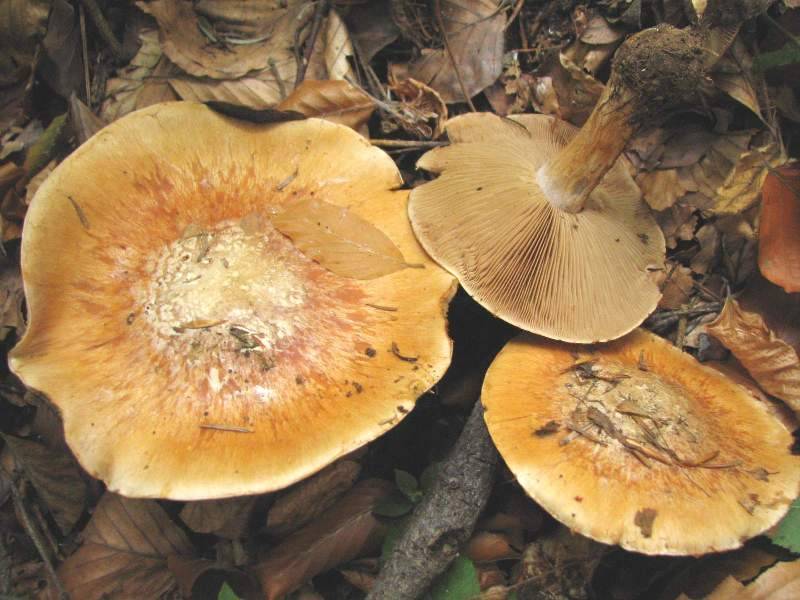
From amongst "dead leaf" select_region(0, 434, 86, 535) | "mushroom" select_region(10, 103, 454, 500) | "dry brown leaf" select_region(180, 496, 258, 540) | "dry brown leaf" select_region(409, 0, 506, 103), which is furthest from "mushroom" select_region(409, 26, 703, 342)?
"dead leaf" select_region(0, 434, 86, 535)

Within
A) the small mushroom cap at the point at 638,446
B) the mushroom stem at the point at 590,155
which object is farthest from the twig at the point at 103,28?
the small mushroom cap at the point at 638,446

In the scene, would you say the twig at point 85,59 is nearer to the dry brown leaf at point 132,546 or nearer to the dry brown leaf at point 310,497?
the dry brown leaf at point 132,546

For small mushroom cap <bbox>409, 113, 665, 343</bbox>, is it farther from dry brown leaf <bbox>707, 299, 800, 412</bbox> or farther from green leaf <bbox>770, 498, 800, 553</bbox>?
green leaf <bbox>770, 498, 800, 553</bbox>

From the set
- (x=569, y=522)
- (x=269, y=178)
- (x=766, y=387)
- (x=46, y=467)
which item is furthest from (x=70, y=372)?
(x=766, y=387)

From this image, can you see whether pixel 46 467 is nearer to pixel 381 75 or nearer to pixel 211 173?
pixel 211 173

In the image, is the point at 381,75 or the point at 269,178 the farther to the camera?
the point at 381,75

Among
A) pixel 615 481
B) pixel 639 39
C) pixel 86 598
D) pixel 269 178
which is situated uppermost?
pixel 639 39

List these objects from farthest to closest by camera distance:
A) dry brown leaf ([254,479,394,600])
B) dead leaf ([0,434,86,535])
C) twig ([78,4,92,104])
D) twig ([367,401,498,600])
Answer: twig ([78,4,92,104])
dead leaf ([0,434,86,535])
dry brown leaf ([254,479,394,600])
twig ([367,401,498,600])
